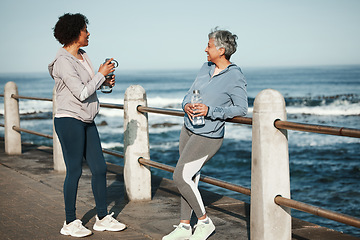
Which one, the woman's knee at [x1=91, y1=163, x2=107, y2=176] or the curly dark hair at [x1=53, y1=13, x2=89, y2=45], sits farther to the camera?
the woman's knee at [x1=91, y1=163, x2=107, y2=176]

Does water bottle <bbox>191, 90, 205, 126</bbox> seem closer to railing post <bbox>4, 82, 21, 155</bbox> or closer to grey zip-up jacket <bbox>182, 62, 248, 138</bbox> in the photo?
grey zip-up jacket <bbox>182, 62, 248, 138</bbox>

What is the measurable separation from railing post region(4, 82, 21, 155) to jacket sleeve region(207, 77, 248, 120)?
6274 mm

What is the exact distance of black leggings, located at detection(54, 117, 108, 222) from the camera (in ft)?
14.3

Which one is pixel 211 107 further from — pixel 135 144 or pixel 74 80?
pixel 135 144

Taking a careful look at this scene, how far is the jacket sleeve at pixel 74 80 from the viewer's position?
421cm

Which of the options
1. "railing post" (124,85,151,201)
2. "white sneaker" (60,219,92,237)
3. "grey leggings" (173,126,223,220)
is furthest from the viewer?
"railing post" (124,85,151,201)

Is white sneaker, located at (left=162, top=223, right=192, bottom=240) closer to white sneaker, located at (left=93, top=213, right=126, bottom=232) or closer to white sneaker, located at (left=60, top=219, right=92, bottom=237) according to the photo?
white sneaker, located at (left=93, top=213, right=126, bottom=232)

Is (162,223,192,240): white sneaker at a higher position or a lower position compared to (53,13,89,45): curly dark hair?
lower

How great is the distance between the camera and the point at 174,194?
616 cm

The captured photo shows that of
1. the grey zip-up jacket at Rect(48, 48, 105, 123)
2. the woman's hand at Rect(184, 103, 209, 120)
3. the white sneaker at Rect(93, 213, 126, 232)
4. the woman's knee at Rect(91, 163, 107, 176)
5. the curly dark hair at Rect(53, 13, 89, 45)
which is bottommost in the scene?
the white sneaker at Rect(93, 213, 126, 232)

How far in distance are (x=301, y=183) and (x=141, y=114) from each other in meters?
8.08

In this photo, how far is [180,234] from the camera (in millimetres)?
4258

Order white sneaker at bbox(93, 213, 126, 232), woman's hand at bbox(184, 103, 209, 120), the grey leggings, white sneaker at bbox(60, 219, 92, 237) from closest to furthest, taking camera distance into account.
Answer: woman's hand at bbox(184, 103, 209, 120) < the grey leggings < white sneaker at bbox(60, 219, 92, 237) < white sneaker at bbox(93, 213, 126, 232)

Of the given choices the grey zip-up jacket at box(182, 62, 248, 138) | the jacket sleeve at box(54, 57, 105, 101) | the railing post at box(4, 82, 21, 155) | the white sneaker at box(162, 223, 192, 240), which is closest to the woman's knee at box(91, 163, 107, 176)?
the jacket sleeve at box(54, 57, 105, 101)
